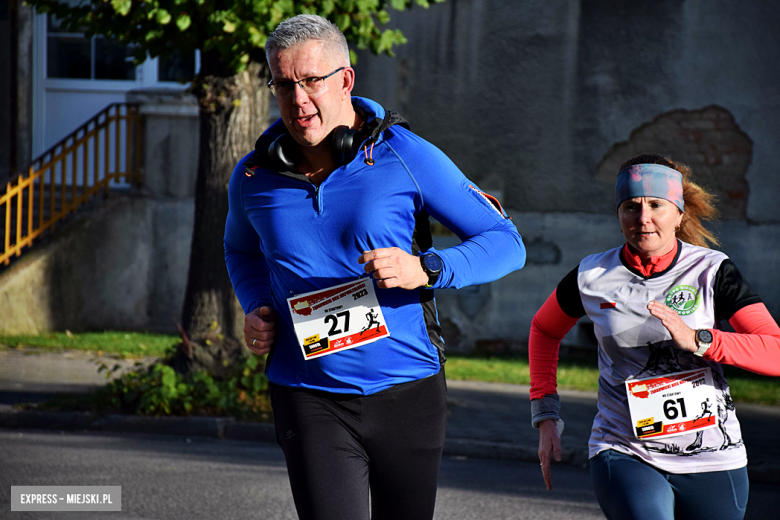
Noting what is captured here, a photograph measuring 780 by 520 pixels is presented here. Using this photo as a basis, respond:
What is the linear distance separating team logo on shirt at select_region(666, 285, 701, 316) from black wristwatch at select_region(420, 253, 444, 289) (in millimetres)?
834

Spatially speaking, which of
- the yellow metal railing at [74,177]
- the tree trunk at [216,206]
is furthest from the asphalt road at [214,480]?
the yellow metal railing at [74,177]

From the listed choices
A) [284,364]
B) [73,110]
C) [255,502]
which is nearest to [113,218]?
[73,110]

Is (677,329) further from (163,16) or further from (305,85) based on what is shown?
(163,16)

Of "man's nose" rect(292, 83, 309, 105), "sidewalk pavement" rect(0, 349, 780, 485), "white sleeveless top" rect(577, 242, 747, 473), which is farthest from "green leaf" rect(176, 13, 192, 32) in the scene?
"white sleeveless top" rect(577, 242, 747, 473)

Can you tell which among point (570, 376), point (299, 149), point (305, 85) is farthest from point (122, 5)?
point (570, 376)

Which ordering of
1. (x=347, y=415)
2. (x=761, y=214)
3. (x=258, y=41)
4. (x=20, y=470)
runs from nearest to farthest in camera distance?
(x=347, y=415) < (x=20, y=470) < (x=258, y=41) < (x=761, y=214)

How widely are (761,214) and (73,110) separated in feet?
34.7

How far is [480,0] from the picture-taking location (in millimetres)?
11492

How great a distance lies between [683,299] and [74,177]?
10397 mm

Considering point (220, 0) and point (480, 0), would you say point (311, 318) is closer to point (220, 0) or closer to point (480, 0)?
point (220, 0)

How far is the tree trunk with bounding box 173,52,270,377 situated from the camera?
24.3 ft

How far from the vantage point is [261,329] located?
98.6 inches

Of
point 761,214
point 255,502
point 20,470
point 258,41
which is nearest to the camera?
point 255,502

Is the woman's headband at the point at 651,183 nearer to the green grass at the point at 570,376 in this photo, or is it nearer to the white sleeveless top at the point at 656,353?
the white sleeveless top at the point at 656,353
